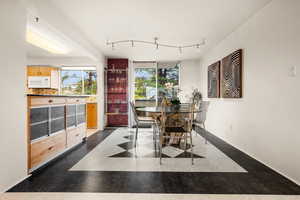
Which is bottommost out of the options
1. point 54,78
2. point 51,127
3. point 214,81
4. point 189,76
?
point 51,127

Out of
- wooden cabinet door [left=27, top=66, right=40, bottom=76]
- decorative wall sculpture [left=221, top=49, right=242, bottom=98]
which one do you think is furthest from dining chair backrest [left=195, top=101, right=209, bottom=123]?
wooden cabinet door [left=27, top=66, right=40, bottom=76]

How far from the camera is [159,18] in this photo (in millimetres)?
2939

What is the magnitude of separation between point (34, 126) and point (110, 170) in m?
1.15

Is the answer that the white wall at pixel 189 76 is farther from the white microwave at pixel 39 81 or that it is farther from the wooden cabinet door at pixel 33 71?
the wooden cabinet door at pixel 33 71

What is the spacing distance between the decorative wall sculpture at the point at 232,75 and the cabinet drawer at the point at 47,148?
3253 mm

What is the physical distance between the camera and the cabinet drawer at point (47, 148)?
2.16 meters

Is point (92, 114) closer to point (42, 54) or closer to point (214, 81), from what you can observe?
point (42, 54)

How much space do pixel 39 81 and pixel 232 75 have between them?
5.59 m

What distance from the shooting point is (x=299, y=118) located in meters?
1.88

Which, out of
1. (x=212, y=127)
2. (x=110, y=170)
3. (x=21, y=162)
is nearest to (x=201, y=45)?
(x=212, y=127)

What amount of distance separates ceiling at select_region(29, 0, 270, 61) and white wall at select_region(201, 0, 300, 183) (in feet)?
1.18

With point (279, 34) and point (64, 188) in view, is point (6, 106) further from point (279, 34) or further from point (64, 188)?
point (279, 34)

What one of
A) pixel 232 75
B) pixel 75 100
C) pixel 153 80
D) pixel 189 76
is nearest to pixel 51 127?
pixel 75 100

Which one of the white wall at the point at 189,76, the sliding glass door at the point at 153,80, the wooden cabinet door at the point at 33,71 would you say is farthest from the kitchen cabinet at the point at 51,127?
the white wall at the point at 189,76
